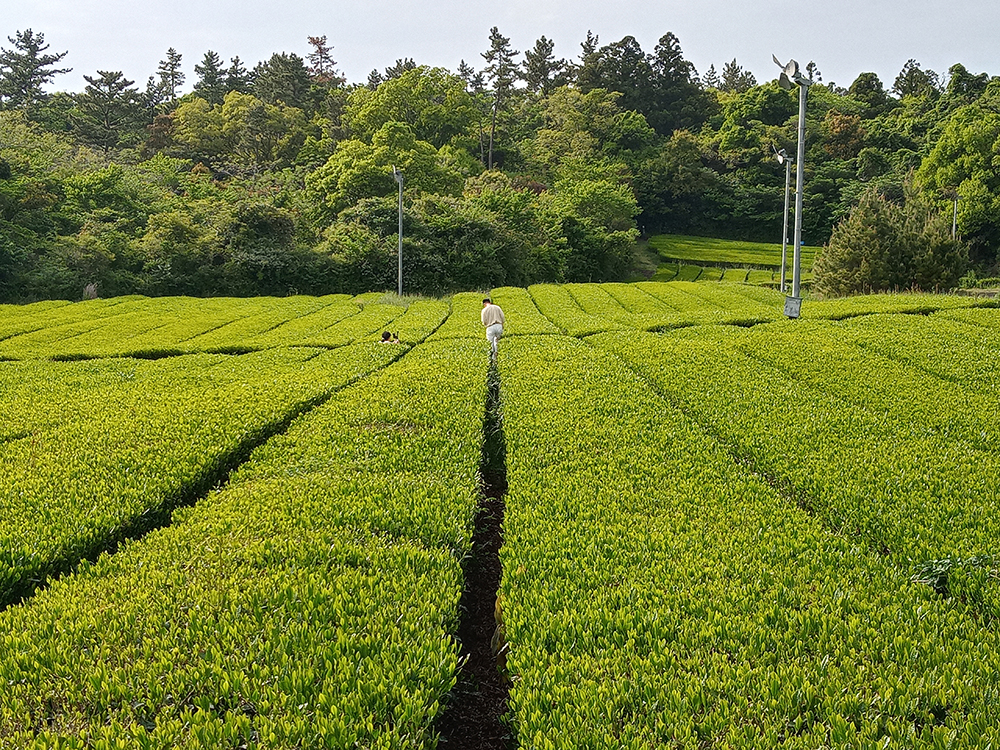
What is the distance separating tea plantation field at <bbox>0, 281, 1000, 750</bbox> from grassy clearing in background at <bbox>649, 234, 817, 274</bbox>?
5212 cm

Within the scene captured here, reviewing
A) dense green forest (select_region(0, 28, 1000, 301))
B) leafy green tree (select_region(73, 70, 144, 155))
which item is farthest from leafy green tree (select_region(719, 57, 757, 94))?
leafy green tree (select_region(73, 70, 144, 155))

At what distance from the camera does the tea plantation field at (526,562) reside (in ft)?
11.7

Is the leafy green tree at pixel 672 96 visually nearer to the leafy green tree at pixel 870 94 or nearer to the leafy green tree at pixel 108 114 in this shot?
the leafy green tree at pixel 870 94

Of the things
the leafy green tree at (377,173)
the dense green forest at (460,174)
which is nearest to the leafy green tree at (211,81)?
the dense green forest at (460,174)

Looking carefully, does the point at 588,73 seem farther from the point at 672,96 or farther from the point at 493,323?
the point at 493,323

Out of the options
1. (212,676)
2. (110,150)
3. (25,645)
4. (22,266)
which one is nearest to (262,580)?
(212,676)

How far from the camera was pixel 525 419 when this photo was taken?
9727 millimetres

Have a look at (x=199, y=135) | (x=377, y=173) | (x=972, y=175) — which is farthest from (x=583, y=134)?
(x=199, y=135)

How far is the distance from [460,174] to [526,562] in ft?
189

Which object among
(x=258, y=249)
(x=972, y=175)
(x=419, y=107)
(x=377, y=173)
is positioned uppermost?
(x=419, y=107)

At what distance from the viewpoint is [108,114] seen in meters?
76.5

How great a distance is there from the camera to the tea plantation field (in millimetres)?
3555

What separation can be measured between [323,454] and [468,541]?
9.57 ft

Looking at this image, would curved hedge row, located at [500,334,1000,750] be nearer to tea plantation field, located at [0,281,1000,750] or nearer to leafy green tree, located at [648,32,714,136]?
tea plantation field, located at [0,281,1000,750]
